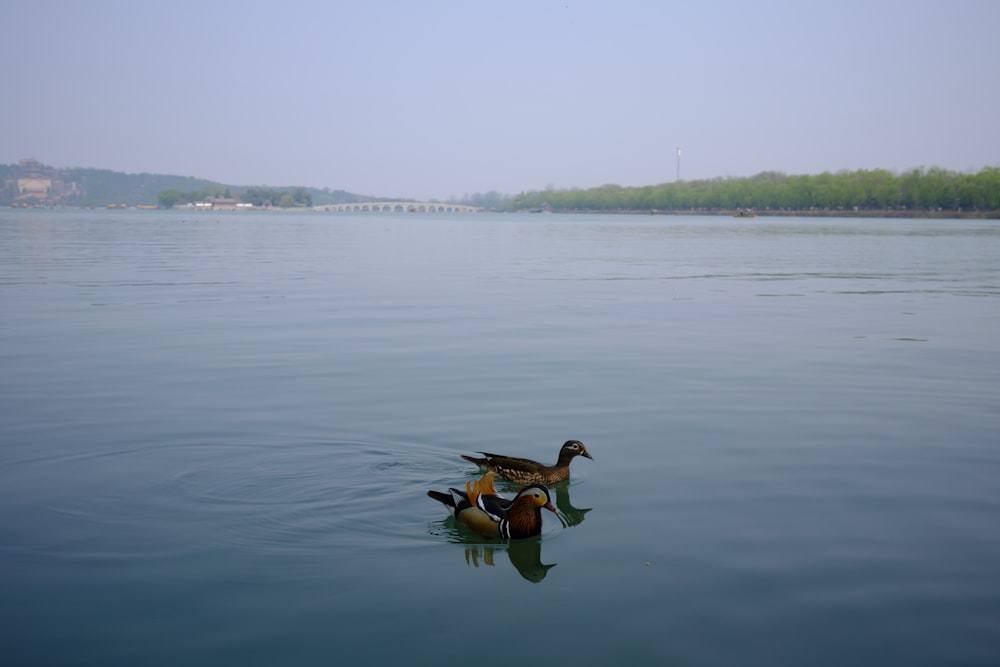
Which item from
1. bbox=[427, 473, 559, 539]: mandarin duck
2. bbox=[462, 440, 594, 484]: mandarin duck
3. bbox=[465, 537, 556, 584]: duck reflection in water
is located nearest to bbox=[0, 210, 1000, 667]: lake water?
bbox=[465, 537, 556, 584]: duck reflection in water

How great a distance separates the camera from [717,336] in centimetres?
1889

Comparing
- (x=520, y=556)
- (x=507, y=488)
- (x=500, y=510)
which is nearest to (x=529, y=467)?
(x=507, y=488)

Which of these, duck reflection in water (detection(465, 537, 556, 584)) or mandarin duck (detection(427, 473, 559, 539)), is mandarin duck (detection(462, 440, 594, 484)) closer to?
mandarin duck (detection(427, 473, 559, 539))

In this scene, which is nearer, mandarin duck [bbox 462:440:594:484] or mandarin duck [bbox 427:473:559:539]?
mandarin duck [bbox 427:473:559:539]

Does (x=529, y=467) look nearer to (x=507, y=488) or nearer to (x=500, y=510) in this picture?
(x=507, y=488)

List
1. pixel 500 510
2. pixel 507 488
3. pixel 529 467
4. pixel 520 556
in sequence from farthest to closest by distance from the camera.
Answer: pixel 507 488 → pixel 529 467 → pixel 500 510 → pixel 520 556

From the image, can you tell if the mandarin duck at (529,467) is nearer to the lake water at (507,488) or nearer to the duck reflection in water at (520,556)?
the lake water at (507,488)

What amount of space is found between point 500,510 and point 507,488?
4.67ft

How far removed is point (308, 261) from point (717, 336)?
2585cm

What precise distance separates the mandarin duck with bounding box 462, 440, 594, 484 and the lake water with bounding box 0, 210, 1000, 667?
0.88ft

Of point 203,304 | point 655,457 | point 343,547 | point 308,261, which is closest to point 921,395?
point 655,457

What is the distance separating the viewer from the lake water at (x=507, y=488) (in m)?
6.02

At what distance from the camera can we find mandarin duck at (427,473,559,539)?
7684 mm

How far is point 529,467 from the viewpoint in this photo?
8906 mm
